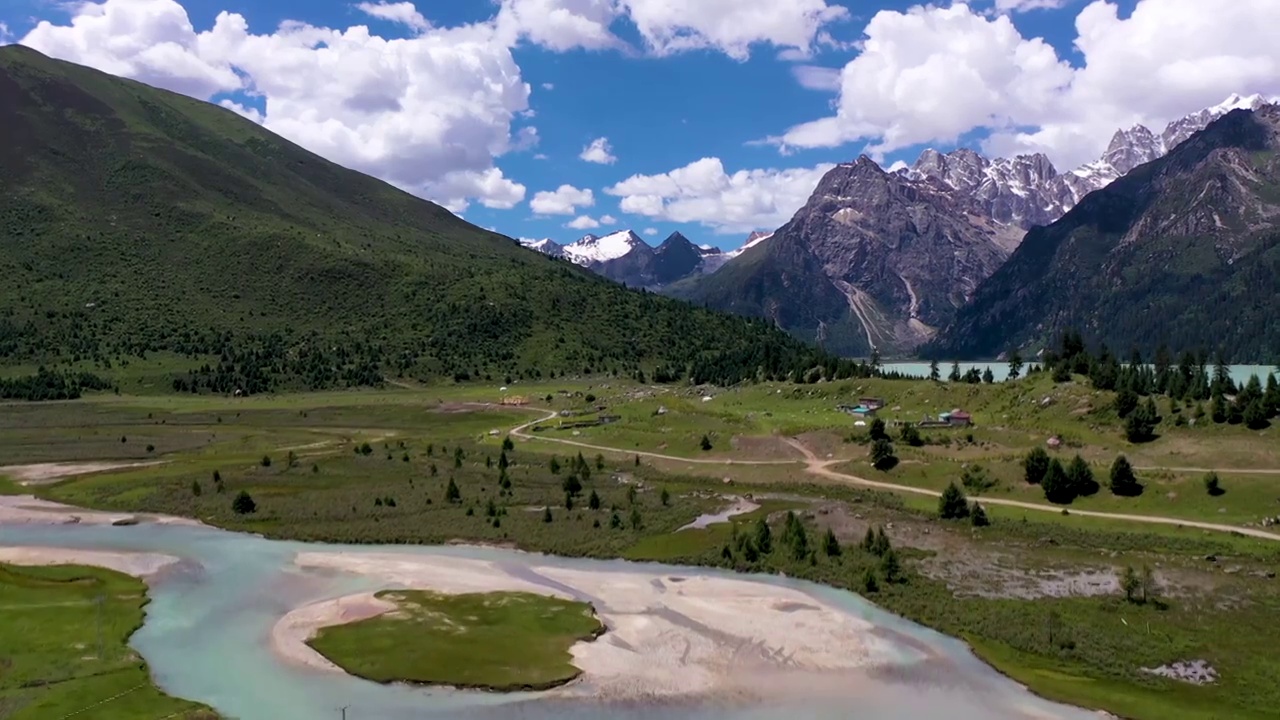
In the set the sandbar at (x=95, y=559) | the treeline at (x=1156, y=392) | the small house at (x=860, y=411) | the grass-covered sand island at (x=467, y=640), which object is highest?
the treeline at (x=1156, y=392)

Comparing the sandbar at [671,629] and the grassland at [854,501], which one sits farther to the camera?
the grassland at [854,501]

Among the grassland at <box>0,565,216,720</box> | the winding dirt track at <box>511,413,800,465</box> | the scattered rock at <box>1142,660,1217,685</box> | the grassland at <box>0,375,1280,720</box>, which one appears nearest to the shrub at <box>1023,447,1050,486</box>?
the grassland at <box>0,375,1280,720</box>

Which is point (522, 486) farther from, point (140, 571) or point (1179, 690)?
point (1179, 690)

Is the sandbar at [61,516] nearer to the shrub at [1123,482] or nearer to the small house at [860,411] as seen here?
the shrub at [1123,482]

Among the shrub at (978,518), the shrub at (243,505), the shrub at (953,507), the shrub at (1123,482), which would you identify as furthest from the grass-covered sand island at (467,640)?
the shrub at (1123,482)

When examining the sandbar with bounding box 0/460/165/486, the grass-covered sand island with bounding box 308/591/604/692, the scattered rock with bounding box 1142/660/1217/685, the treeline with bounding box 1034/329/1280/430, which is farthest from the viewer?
the sandbar with bounding box 0/460/165/486

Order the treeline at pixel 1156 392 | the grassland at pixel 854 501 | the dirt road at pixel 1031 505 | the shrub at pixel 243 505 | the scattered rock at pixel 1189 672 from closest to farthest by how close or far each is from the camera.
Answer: the scattered rock at pixel 1189 672 → the grassland at pixel 854 501 → the dirt road at pixel 1031 505 → the shrub at pixel 243 505 → the treeline at pixel 1156 392

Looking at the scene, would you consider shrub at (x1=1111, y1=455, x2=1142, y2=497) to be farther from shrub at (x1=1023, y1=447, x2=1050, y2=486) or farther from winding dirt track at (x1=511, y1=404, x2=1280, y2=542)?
shrub at (x1=1023, y1=447, x2=1050, y2=486)
